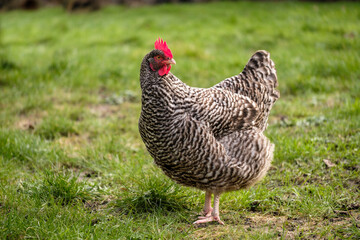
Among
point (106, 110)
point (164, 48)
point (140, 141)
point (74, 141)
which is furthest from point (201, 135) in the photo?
point (106, 110)

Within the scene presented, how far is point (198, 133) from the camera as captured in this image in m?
3.27

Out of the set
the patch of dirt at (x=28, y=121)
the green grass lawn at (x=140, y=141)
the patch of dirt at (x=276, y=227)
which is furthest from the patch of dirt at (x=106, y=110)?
the patch of dirt at (x=276, y=227)

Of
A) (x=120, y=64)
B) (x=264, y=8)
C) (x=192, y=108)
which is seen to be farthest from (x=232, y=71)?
→ (x=264, y=8)

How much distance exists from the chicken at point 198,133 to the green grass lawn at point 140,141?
0.43 metres

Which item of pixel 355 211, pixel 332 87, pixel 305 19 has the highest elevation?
pixel 305 19

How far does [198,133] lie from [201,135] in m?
0.03

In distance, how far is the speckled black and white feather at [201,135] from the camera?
10.7ft

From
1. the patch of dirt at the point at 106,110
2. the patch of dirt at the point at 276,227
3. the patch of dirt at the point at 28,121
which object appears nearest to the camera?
the patch of dirt at the point at 276,227

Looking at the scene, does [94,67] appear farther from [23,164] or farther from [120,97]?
[23,164]

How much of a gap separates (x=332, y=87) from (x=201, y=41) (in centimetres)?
381

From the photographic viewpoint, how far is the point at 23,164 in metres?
4.50

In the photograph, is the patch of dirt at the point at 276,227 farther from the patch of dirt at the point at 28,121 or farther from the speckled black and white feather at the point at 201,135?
the patch of dirt at the point at 28,121

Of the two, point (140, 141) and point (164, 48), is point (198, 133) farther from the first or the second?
point (140, 141)

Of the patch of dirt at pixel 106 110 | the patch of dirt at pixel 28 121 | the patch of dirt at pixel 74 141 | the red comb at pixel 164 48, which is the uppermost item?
the red comb at pixel 164 48
